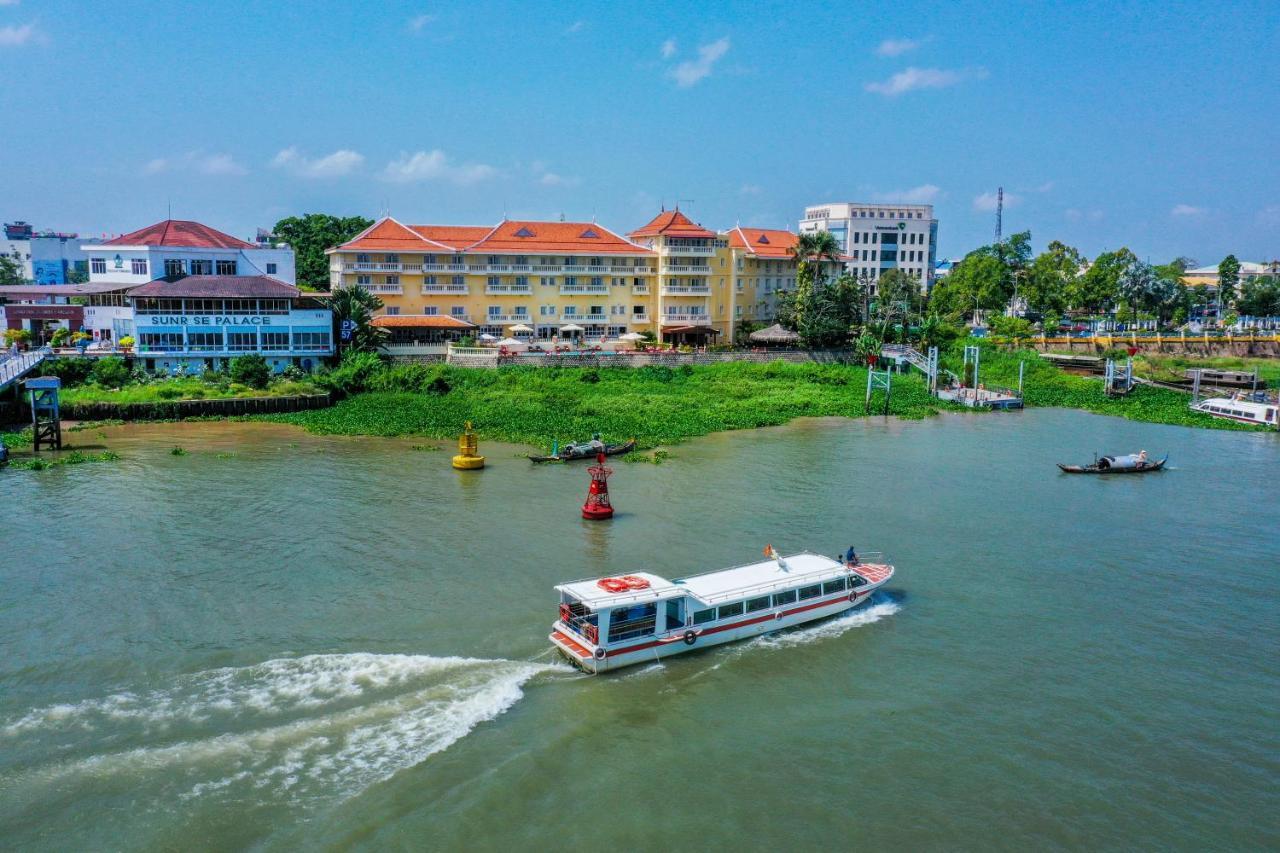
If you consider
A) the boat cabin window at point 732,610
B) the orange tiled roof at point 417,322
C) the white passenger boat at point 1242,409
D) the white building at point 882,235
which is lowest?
the boat cabin window at point 732,610

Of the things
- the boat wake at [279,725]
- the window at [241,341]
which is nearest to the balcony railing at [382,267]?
the window at [241,341]

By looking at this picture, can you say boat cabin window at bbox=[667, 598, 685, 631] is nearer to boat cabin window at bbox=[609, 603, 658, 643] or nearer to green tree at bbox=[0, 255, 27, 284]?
boat cabin window at bbox=[609, 603, 658, 643]

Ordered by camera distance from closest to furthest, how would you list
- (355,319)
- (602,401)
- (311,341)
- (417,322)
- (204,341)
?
(602,401)
(204,341)
(311,341)
(355,319)
(417,322)

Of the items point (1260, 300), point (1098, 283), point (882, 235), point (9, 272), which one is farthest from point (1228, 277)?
point (9, 272)

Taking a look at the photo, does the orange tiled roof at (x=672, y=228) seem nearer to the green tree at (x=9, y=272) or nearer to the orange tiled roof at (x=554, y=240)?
the orange tiled roof at (x=554, y=240)

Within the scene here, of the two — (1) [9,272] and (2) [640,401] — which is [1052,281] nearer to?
(2) [640,401]

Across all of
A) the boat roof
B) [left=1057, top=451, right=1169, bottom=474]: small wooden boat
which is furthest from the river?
[left=1057, top=451, right=1169, bottom=474]: small wooden boat
